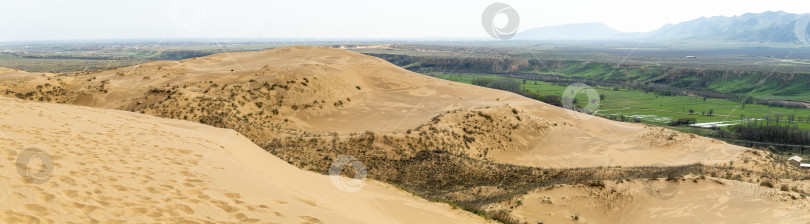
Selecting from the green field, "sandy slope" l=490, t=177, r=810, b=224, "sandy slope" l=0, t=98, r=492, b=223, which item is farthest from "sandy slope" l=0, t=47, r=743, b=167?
the green field

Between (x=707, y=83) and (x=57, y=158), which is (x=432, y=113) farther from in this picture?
(x=707, y=83)

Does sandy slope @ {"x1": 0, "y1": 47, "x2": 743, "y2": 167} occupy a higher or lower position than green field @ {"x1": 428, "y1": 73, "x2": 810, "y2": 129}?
higher

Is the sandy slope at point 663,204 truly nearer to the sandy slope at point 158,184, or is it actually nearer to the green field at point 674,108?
the sandy slope at point 158,184

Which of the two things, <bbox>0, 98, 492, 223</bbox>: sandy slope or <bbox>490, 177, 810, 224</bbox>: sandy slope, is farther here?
<bbox>490, 177, 810, 224</bbox>: sandy slope

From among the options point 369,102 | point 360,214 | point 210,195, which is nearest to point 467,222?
A: point 360,214

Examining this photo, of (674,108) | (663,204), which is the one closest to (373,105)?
(663,204)

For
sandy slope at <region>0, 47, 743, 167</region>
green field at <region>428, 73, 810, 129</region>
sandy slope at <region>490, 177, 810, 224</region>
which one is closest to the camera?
sandy slope at <region>490, 177, 810, 224</region>

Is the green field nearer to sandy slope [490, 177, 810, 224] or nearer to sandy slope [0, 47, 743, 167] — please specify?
sandy slope [0, 47, 743, 167]
